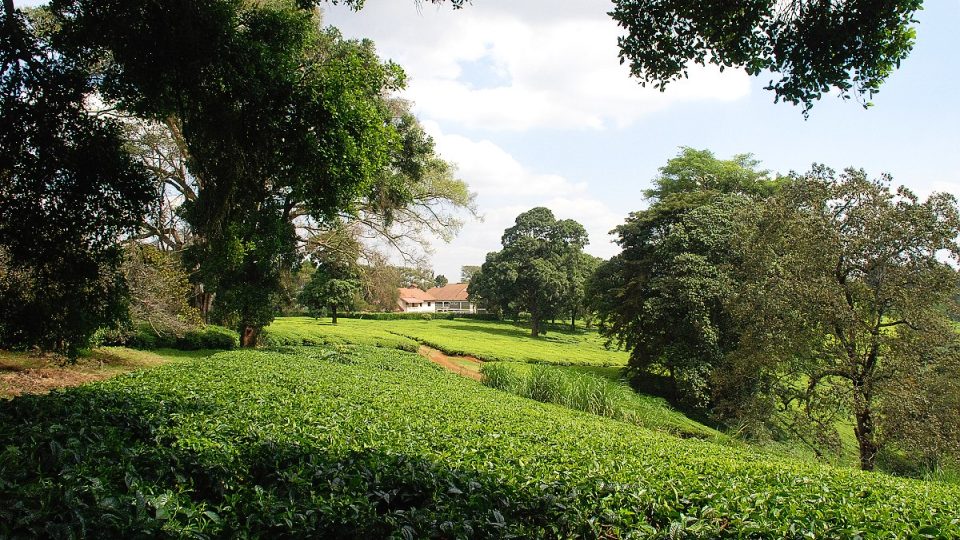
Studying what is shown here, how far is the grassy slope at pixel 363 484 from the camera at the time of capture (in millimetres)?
2912

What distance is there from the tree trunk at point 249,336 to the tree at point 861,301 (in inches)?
713

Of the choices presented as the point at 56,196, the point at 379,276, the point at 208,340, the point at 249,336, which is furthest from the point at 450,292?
the point at 56,196

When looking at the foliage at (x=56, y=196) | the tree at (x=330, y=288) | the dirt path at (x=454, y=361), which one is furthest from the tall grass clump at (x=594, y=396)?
the tree at (x=330, y=288)

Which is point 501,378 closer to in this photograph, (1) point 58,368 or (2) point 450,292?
(1) point 58,368

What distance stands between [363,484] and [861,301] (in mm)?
13571

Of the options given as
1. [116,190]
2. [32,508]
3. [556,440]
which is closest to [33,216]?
[116,190]

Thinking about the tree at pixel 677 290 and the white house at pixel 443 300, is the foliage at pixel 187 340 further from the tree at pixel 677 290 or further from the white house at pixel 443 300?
the white house at pixel 443 300

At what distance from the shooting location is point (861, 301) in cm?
1268

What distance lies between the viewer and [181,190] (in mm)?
21703

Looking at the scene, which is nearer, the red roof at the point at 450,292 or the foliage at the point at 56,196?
the foliage at the point at 56,196

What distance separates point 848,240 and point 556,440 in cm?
1097

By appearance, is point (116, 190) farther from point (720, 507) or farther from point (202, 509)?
point (720, 507)

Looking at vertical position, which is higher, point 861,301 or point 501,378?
point 861,301

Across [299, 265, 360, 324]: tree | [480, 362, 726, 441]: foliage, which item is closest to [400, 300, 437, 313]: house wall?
[299, 265, 360, 324]: tree
